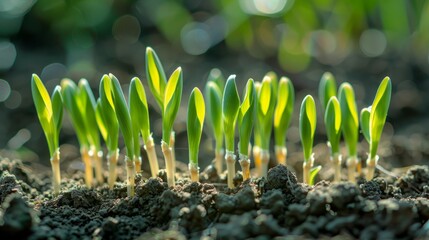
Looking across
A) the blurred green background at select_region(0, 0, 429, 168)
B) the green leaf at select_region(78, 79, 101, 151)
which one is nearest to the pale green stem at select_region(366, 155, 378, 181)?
the green leaf at select_region(78, 79, 101, 151)

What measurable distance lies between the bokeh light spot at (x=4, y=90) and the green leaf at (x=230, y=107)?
2.38 metres

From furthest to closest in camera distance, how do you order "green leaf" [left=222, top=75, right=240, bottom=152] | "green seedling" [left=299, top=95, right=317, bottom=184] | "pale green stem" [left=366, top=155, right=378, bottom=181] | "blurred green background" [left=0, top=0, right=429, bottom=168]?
"blurred green background" [left=0, top=0, right=429, bottom=168] → "pale green stem" [left=366, top=155, right=378, bottom=181] → "green seedling" [left=299, top=95, right=317, bottom=184] → "green leaf" [left=222, top=75, right=240, bottom=152]

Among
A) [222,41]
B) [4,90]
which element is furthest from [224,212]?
[222,41]

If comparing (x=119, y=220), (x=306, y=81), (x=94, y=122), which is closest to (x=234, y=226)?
(x=119, y=220)

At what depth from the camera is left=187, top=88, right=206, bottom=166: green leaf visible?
2154 millimetres

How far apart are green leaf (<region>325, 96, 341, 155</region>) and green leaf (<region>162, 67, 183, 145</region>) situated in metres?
0.58

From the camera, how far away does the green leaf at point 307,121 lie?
2217 mm

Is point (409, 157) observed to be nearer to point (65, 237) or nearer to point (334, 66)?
point (334, 66)

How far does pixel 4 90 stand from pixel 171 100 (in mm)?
2398

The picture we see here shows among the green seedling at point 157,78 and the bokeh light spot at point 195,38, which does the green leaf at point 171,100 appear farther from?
the bokeh light spot at point 195,38

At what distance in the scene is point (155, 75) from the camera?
2.28 metres

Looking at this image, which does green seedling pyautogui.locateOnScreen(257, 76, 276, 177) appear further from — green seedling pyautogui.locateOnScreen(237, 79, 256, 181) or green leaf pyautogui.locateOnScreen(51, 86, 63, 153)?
green leaf pyautogui.locateOnScreen(51, 86, 63, 153)

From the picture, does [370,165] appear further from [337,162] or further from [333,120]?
[333,120]

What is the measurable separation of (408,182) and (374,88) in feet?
6.09
